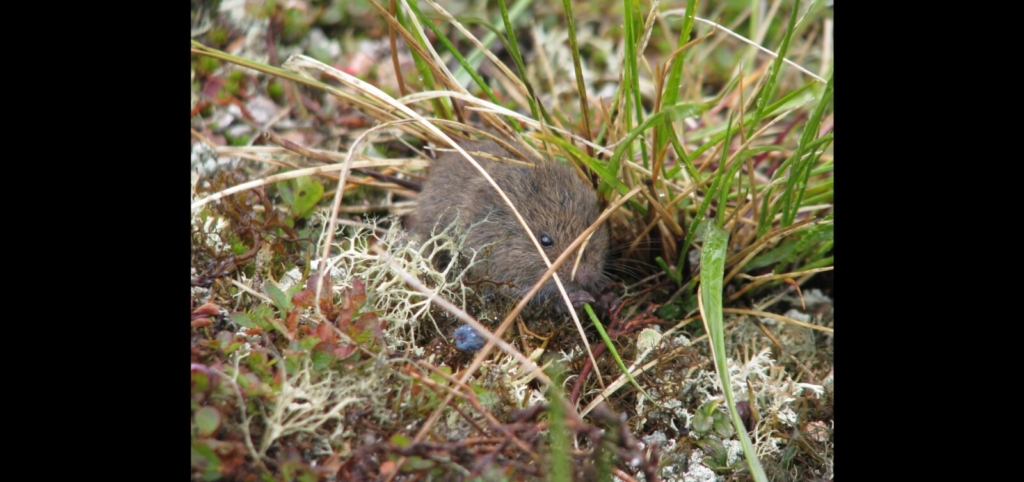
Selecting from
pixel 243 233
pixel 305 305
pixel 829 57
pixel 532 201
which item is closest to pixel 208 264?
pixel 243 233

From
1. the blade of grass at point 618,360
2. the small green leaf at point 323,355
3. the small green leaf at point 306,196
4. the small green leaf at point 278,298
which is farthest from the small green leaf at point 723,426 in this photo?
the small green leaf at point 306,196

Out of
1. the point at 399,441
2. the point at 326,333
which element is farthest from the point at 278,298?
the point at 399,441

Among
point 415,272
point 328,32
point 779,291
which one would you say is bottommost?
point 779,291

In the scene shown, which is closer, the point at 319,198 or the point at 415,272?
the point at 415,272

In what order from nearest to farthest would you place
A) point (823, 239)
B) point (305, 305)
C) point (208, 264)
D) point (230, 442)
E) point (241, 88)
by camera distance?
point (230, 442) < point (305, 305) < point (208, 264) < point (823, 239) < point (241, 88)

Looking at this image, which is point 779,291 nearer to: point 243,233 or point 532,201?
point 532,201

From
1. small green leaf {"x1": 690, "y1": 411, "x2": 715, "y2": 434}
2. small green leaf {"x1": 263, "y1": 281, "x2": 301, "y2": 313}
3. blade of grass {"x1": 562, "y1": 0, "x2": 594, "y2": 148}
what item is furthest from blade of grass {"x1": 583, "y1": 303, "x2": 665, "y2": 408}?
small green leaf {"x1": 263, "y1": 281, "x2": 301, "y2": 313}

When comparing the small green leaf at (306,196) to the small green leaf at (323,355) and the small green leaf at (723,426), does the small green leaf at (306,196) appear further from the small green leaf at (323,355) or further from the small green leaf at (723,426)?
the small green leaf at (723,426)

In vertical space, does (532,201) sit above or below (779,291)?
above
